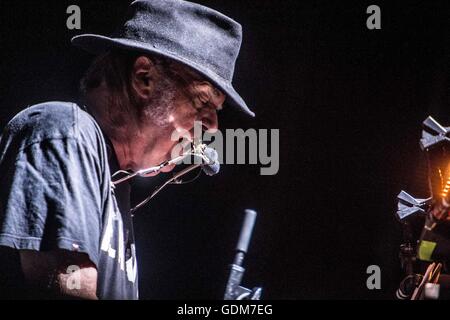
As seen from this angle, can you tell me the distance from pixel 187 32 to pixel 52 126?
0.66 m

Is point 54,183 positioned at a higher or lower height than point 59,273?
higher

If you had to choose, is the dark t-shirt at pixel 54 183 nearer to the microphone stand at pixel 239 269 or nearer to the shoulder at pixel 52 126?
the shoulder at pixel 52 126

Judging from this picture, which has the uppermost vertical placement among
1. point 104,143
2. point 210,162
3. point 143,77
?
point 143,77

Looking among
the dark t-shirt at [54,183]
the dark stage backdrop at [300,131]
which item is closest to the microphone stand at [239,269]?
the dark t-shirt at [54,183]

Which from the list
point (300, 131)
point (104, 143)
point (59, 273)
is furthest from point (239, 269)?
point (300, 131)

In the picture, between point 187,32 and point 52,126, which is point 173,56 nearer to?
point 187,32

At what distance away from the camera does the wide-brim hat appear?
1.75 m

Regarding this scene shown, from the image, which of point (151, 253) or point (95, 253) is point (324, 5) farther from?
point (95, 253)

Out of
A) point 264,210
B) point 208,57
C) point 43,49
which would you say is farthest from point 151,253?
point 208,57

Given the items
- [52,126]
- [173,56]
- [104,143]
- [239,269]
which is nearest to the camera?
[239,269]

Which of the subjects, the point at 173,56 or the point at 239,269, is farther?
the point at 173,56

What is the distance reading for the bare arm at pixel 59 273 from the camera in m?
1.22

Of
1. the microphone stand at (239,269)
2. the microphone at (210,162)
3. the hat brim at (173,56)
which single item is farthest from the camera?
the microphone at (210,162)

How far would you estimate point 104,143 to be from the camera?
4.87ft
